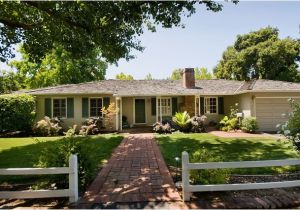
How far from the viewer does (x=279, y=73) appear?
3384 centimetres

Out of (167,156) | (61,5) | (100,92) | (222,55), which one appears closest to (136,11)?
(61,5)

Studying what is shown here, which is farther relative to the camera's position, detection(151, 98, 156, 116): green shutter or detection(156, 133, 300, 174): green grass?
detection(151, 98, 156, 116): green shutter

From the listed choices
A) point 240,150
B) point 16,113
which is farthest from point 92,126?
point 240,150

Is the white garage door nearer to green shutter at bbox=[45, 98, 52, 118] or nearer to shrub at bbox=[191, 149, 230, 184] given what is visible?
shrub at bbox=[191, 149, 230, 184]

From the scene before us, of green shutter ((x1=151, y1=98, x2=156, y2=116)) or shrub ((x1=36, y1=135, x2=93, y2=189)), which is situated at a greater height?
green shutter ((x1=151, y1=98, x2=156, y2=116))

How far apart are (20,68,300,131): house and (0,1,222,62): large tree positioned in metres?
5.78

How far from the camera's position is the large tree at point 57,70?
125 ft

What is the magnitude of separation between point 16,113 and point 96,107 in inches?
214

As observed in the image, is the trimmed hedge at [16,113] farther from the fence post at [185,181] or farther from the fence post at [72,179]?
the fence post at [185,181]

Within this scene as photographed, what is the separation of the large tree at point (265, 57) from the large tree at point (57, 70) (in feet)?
62.5

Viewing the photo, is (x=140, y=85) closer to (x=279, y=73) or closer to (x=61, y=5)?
(x=61, y=5)

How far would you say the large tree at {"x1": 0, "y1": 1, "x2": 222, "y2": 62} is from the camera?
412 inches

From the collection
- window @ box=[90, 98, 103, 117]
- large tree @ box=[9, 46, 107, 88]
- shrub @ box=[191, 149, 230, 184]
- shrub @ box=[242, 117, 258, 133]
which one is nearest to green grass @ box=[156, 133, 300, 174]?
shrub @ box=[191, 149, 230, 184]

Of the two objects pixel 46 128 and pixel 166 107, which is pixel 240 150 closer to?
pixel 166 107
